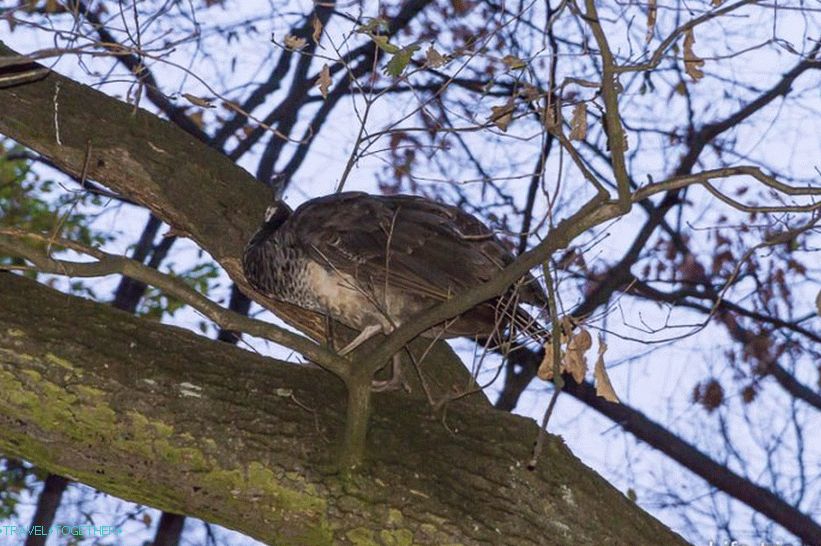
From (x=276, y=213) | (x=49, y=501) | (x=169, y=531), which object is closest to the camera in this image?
(x=276, y=213)

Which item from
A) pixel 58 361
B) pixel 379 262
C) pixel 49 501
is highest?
pixel 379 262

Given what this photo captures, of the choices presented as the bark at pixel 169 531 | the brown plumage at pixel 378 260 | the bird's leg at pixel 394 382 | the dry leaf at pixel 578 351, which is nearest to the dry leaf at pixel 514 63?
the brown plumage at pixel 378 260

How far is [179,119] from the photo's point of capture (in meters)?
7.19

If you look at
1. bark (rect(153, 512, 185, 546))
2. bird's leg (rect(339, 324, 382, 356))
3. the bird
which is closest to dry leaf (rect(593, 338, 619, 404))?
the bird

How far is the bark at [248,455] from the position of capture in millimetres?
3457

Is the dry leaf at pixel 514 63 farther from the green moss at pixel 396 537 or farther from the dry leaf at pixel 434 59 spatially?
the green moss at pixel 396 537

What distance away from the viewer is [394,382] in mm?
4406

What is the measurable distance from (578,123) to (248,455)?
4.79 ft

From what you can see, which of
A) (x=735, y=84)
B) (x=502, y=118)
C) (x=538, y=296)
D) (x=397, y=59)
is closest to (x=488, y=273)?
(x=538, y=296)

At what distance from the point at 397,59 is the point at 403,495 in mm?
1362

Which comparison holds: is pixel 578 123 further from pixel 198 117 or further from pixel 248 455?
pixel 198 117

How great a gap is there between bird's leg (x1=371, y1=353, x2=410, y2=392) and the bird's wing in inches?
11.4

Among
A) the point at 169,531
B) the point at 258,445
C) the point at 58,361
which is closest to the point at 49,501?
the point at 169,531

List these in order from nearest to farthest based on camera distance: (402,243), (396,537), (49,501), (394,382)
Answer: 1. (396,537)
2. (394,382)
3. (402,243)
4. (49,501)
